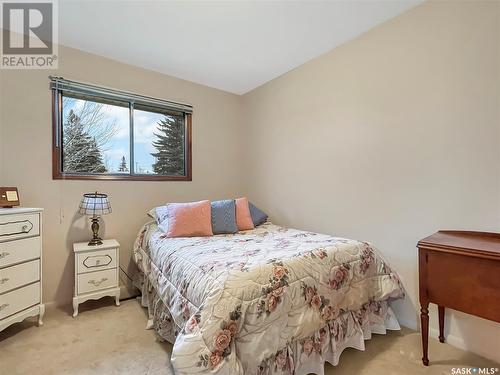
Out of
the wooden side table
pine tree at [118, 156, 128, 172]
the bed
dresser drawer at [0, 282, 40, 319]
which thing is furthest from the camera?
pine tree at [118, 156, 128, 172]

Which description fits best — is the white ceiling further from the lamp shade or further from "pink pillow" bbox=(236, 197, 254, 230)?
"pink pillow" bbox=(236, 197, 254, 230)

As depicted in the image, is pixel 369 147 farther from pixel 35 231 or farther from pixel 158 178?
pixel 35 231

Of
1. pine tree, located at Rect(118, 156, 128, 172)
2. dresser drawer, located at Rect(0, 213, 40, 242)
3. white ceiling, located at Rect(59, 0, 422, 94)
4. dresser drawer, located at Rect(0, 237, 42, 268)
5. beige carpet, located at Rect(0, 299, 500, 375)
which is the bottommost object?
beige carpet, located at Rect(0, 299, 500, 375)

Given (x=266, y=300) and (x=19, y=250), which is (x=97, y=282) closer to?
(x=19, y=250)

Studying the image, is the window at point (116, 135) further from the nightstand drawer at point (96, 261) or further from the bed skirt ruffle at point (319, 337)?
the bed skirt ruffle at point (319, 337)

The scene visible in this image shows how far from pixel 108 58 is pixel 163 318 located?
249cm

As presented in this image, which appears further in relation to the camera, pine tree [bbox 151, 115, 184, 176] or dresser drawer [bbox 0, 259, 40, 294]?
pine tree [bbox 151, 115, 184, 176]

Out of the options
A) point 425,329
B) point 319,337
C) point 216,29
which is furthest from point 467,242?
point 216,29

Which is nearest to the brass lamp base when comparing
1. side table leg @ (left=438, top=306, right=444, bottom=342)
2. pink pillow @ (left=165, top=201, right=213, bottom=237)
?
pink pillow @ (left=165, top=201, right=213, bottom=237)

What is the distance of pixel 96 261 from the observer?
223 centimetres

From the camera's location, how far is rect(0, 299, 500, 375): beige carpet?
1.51m

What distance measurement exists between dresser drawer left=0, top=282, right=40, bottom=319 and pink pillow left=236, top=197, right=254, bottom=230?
5.56ft

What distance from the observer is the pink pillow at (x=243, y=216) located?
2.55 m

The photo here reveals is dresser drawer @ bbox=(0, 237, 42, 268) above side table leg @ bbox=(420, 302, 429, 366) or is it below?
above
